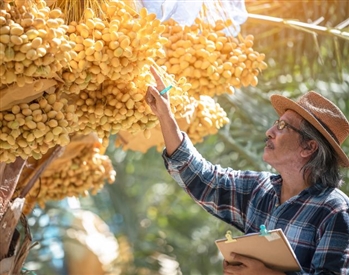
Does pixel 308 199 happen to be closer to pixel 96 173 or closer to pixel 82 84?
pixel 82 84

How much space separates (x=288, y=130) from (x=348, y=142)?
2578 mm

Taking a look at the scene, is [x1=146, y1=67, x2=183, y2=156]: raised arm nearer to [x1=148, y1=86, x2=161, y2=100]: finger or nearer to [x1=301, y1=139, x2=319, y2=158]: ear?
[x1=148, y1=86, x2=161, y2=100]: finger

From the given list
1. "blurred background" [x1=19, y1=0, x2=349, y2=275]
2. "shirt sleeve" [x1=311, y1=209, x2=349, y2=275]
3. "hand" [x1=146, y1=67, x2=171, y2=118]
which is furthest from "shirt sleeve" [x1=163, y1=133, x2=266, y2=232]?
"blurred background" [x1=19, y1=0, x2=349, y2=275]

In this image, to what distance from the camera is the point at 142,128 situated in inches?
125

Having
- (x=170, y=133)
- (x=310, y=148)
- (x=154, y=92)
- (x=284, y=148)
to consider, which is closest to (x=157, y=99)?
(x=154, y=92)

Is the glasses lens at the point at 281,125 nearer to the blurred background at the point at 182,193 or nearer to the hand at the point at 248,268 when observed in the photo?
the hand at the point at 248,268

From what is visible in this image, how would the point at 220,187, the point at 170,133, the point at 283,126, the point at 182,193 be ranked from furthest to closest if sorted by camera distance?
1. the point at 182,193
2. the point at 220,187
3. the point at 283,126
4. the point at 170,133

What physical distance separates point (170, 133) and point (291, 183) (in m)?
0.52

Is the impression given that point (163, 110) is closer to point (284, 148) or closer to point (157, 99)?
point (157, 99)

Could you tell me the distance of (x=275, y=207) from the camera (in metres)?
3.43

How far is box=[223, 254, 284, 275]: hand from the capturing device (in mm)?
3066

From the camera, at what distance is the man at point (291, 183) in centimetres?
312

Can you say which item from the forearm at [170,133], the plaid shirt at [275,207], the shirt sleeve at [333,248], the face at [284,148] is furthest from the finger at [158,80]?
the shirt sleeve at [333,248]

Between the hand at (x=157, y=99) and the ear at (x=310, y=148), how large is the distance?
24.3 inches
